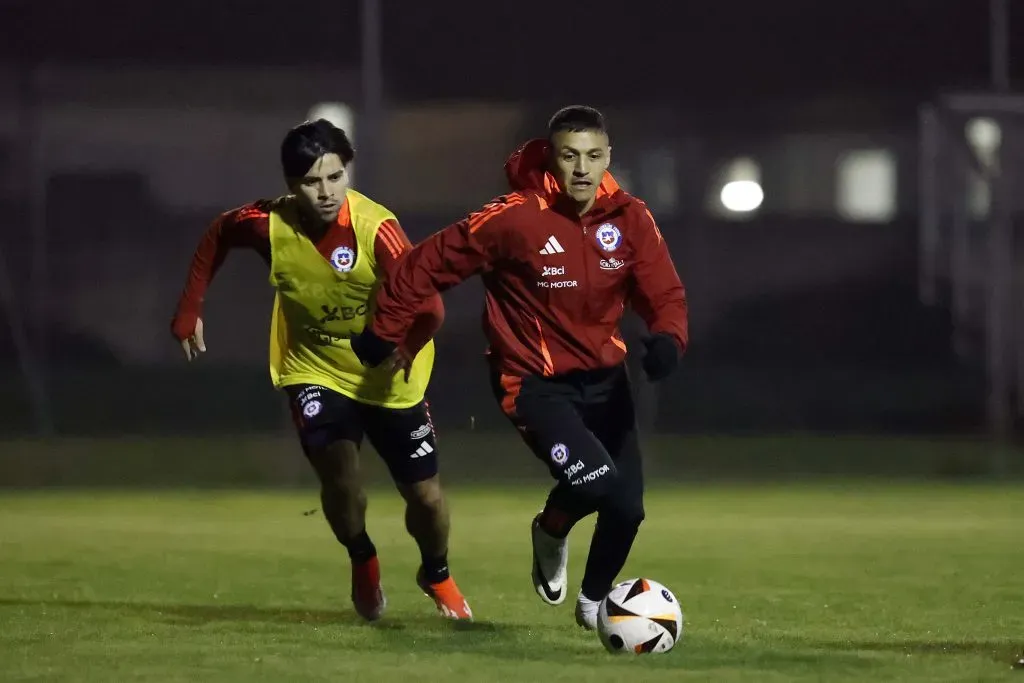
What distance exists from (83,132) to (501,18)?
140 inches

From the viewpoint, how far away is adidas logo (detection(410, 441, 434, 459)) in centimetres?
723

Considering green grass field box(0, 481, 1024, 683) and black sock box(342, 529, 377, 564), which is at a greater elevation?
black sock box(342, 529, 377, 564)

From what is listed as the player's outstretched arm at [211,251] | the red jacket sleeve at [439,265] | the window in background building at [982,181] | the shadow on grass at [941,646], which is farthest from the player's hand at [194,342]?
the window in background building at [982,181]

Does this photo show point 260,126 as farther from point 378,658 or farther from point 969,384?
point 378,658

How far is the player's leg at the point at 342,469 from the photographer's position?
7082 mm

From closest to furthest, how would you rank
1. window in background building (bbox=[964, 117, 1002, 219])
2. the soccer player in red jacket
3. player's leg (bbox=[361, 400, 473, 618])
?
1. the soccer player in red jacket
2. player's leg (bbox=[361, 400, 473, 618])
3. window in background building (bbox=[964, 117, 1002, 219])

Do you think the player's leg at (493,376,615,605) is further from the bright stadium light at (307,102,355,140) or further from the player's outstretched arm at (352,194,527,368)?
the bright stadium light at (307,102,355,140)

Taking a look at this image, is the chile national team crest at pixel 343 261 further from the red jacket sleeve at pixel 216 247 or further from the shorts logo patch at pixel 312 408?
the shorts logo patch at pixel 312 408

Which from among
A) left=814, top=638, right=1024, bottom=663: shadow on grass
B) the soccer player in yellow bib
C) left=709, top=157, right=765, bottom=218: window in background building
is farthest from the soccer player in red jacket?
left=709, top=157, right=765, bottom=218: window in background building

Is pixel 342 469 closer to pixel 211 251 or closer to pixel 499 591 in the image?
pixel 211 251

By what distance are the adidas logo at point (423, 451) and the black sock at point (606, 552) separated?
0.87 meters

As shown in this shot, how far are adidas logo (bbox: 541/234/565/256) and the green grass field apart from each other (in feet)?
4.23

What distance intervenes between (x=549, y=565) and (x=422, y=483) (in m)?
0.58

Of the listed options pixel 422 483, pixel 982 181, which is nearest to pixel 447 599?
pixel 422 483
